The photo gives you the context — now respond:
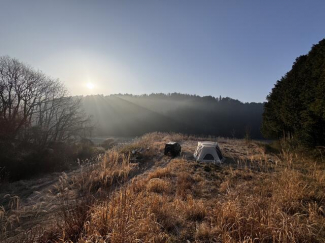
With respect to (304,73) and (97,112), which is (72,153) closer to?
(304,73)

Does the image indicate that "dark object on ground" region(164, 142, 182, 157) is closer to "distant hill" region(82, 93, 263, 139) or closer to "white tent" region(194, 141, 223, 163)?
"white tent" region(194, 141, 223, 163)

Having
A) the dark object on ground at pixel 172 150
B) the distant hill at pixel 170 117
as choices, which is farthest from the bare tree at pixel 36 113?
the distant hill at pixel 170 117

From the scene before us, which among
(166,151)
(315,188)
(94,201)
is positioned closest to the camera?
(94,201)

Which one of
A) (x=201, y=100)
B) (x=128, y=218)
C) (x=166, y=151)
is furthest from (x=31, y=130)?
(x=201, y=100)

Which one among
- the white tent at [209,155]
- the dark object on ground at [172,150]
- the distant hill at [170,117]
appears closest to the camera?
the white tent at [209,155]

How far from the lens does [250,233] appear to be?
88.1 inches

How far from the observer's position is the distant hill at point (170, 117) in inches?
2130

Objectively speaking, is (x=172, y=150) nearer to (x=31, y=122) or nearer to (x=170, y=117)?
(x=31, y=122)

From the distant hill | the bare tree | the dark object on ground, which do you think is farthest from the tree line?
the distant hill

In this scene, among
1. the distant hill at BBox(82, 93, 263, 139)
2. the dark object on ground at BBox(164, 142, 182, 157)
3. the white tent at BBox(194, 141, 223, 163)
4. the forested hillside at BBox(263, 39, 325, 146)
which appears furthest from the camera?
the distant hill at BBox(82, 93, 263, 139)

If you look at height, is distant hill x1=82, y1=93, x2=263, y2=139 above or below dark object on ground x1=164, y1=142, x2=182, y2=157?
above

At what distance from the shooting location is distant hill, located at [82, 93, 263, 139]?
54094mm

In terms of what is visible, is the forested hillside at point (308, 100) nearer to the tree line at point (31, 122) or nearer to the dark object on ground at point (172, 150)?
the dark object on ground at point (172, 150)

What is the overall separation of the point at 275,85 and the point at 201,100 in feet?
236
